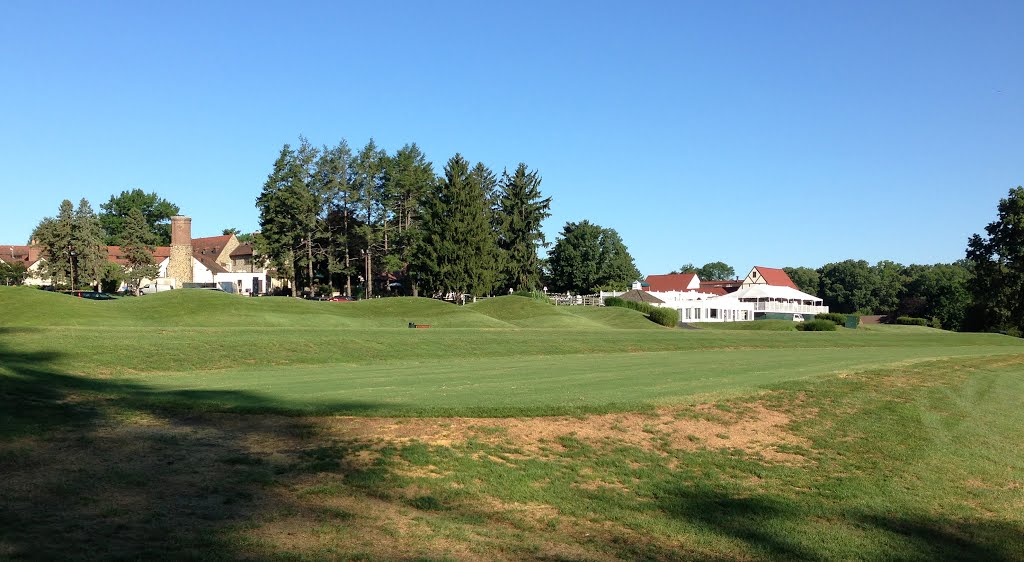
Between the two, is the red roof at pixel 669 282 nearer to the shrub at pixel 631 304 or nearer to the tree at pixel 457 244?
the shrub at pixel 631 304

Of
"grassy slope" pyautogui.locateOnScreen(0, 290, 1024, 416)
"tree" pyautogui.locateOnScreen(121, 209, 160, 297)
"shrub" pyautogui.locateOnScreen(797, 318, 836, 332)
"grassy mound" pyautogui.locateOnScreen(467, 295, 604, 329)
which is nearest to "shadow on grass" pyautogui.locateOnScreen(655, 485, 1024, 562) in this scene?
"grassy slope" pyautogui.locateOnScreen(0, 290, 1024, 416)

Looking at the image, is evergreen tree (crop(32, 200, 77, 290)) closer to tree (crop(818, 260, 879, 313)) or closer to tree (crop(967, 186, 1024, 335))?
tree (crop(967, 186, 1024, 335))

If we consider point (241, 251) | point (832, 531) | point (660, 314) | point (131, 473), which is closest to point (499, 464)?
point (832, 531)

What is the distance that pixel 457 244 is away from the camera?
76.8 meters

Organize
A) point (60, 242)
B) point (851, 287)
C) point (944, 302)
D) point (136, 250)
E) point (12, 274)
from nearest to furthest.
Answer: point (60, 242), point (136, 250), point (12, 274), point (944, 302), point (851, 287)

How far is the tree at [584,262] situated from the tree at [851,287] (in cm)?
6981

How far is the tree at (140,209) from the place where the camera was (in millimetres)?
145500

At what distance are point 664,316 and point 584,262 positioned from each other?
43.2 metres

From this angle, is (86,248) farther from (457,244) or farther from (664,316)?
(664,316)

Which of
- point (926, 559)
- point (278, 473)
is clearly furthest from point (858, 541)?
point (278, 473)

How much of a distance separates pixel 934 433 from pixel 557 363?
45.2 ft

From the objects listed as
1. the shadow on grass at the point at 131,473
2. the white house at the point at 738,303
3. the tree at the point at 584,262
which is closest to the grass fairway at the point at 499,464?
the shadow on grass at the point at 131,473

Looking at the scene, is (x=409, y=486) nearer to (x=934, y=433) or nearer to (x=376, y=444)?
(x=376, y=444)

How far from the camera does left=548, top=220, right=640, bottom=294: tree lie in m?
110
